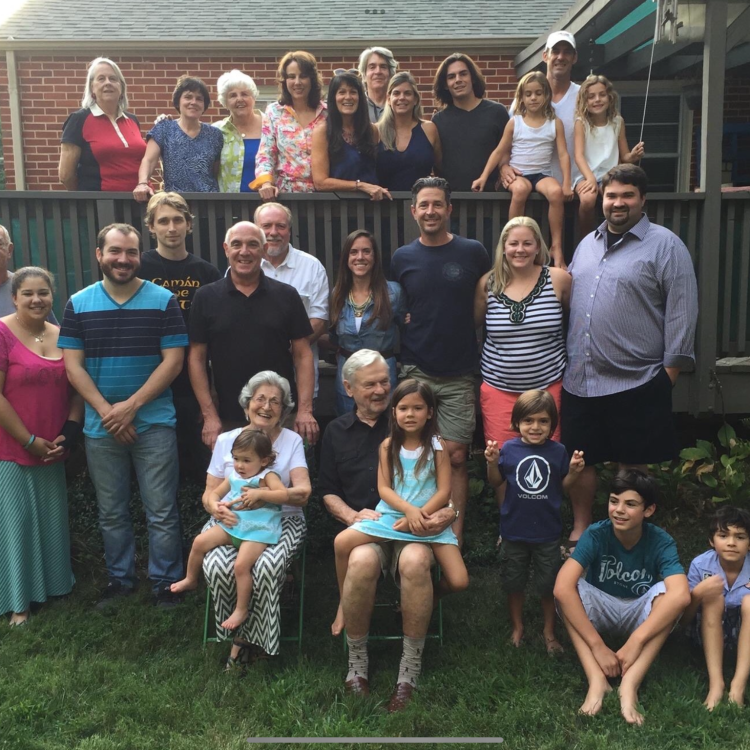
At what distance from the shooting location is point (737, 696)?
317cm

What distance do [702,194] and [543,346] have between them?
1776mm

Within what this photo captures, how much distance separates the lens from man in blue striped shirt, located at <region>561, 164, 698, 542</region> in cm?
386

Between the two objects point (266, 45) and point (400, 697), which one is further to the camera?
point (266, 45)

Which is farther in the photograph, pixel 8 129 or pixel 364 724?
pixel 8 129

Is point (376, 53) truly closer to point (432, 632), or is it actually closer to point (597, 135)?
point (597, 135)

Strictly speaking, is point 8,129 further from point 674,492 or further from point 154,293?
point 674,492

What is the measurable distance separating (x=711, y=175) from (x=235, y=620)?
3.76 m

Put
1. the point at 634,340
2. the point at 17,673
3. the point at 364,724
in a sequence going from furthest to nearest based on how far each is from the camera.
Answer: the point at 634,340 → the point at 17,673 → the point at 364,724

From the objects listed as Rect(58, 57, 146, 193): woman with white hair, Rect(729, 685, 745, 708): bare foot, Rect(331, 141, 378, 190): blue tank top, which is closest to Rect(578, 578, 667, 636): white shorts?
Rect(729, 685, 745, 708): bare foot

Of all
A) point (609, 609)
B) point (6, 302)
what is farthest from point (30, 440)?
point (609, 609)

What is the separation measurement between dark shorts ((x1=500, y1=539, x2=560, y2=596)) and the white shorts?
0.44 ft

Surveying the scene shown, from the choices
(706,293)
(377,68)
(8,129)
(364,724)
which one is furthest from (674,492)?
(8,129)

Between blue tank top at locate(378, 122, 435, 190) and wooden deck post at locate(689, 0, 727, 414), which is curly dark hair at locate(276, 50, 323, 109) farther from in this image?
wooden deck post at locate(689, 0, 727, 414)

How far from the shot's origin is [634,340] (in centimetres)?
392
